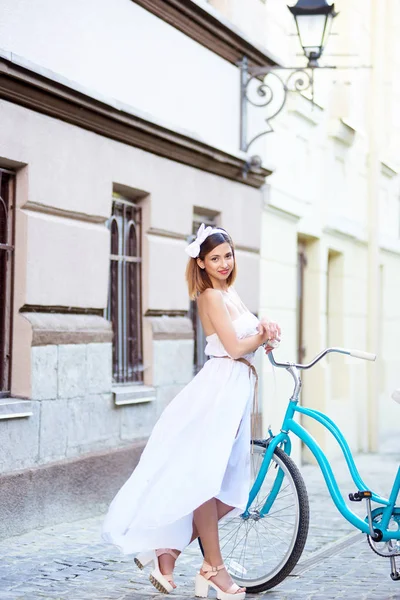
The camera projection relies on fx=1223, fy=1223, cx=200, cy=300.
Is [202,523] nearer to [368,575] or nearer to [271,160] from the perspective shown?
[368,575]

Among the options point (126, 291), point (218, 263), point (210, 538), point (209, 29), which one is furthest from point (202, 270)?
point (209, 29)

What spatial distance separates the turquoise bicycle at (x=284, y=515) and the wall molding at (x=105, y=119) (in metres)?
2.75

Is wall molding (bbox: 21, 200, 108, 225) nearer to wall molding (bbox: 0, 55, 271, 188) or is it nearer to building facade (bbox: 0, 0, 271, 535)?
building facade (bbox: 0, 0, 271, 535)

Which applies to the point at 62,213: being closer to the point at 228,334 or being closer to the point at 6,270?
the point at 6,270

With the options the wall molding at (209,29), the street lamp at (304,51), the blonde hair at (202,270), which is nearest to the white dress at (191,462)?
the blonde hair at (202,270)

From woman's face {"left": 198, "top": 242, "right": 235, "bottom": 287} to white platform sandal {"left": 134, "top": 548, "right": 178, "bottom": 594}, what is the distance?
128 cm

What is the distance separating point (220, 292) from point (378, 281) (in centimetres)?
1138

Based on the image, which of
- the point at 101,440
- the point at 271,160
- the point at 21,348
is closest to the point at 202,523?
the point at 21,348

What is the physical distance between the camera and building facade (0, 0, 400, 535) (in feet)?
25.3

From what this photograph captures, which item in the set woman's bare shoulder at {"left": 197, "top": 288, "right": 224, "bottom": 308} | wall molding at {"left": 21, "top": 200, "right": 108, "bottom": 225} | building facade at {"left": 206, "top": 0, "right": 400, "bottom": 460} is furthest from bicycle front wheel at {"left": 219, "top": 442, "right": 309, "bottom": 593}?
building facade at {"left": 206, "top": 0, "right": 400, "bottom": 460}

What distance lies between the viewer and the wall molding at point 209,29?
978 centimetres

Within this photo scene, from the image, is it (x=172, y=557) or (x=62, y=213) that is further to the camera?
(x=62, y=213)

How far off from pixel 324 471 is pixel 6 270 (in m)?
2.89

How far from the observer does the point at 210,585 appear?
5.59 meters
